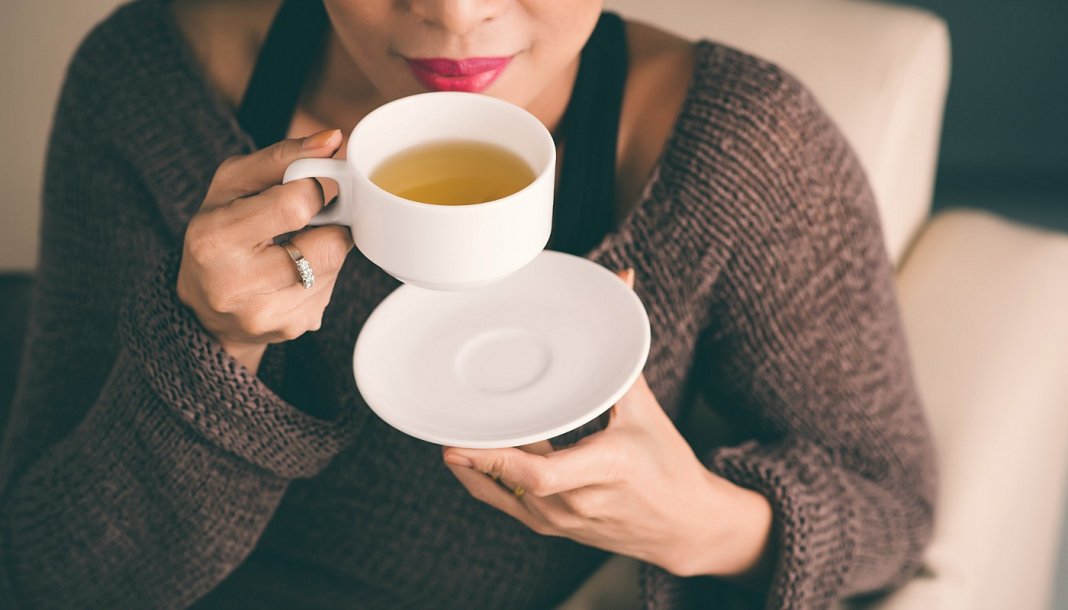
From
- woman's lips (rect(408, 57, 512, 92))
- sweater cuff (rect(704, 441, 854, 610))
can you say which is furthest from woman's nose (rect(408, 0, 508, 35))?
sweater cuff (rect(704, 441, 854, 610))

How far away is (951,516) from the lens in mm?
1150

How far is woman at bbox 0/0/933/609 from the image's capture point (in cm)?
91

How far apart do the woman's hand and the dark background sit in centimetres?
132

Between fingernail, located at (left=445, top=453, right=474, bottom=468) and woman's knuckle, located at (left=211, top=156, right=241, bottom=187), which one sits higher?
woman's knuckle, located at (left=211, top=156, right=241, bottom=187)

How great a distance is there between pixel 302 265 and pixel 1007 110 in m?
1.75

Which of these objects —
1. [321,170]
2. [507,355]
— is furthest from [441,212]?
[507,355]

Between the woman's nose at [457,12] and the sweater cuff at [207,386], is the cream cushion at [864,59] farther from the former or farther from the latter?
the sweater cuff at [207,386]

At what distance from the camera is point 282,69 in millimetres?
1087

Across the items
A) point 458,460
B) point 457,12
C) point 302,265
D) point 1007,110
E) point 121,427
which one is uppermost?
point 457,12

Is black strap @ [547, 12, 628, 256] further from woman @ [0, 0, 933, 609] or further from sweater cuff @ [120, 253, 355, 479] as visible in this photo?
sweater cuff @ [120, 253, 355, 479]

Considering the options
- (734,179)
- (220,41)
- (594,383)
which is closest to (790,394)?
(734,179)

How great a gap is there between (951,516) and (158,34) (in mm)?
1080

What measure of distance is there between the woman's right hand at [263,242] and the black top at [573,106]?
343 mm

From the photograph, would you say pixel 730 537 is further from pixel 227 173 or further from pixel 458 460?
pixel 227 173
